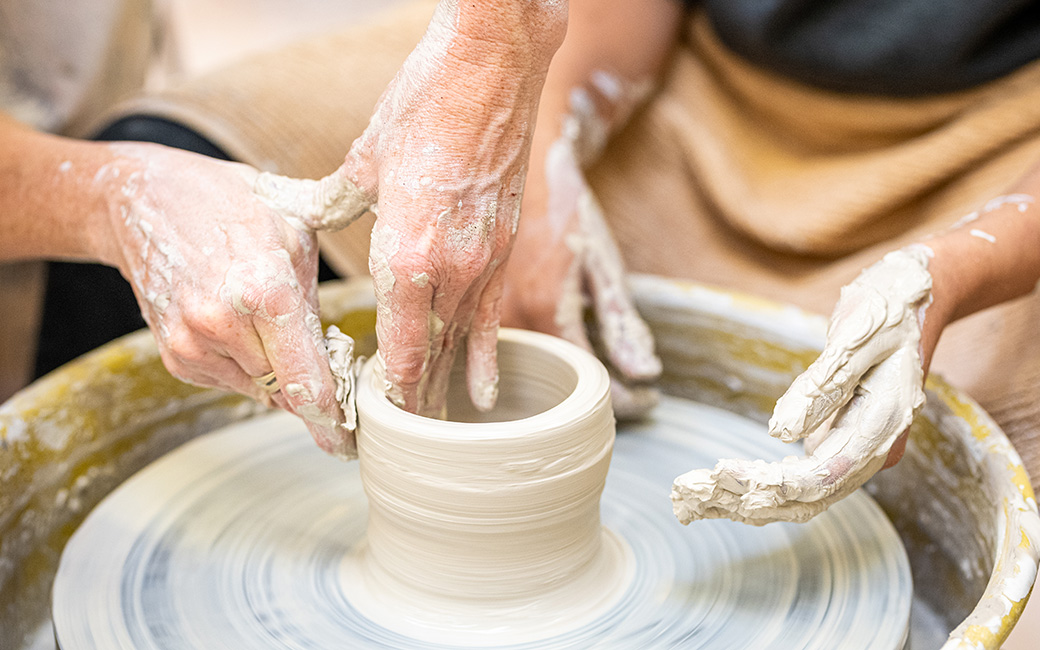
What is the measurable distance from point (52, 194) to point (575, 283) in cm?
69

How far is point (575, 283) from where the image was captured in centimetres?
129

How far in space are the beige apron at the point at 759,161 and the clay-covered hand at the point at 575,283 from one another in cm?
34

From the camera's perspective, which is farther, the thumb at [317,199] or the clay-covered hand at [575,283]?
the clay-covered hand at [575,283]

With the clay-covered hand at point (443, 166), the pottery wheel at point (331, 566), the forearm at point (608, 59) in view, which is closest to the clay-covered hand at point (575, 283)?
the pottery wheel at point (331, 566)

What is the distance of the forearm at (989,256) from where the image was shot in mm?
1012

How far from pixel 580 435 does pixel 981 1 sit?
2.93 ft

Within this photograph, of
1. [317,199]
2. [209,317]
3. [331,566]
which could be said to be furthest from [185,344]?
[331,566]

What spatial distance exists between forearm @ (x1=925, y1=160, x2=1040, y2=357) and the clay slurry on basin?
0.95ft

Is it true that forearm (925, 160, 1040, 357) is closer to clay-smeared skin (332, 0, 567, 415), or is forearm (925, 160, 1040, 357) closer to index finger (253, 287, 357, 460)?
clay-smeared skin (332, 0, 567, 415)

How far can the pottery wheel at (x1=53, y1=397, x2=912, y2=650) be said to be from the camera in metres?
0.94

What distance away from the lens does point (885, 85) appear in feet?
4.57

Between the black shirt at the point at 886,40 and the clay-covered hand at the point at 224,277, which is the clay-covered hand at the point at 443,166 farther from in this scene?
the black shirt at the point at 886,40

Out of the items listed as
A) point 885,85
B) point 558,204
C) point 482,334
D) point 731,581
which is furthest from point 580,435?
point 885,85

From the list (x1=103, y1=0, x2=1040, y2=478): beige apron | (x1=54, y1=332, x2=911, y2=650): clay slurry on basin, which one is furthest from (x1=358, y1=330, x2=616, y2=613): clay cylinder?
(x1=103, y1=0, x2=1040, y2=478): beige apron
